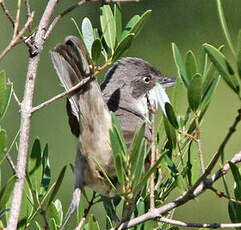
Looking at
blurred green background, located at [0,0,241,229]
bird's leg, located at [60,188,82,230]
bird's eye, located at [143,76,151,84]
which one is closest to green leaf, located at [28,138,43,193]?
bird's leg, located at [60,188,82,230]

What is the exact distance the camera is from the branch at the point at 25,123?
1.85m

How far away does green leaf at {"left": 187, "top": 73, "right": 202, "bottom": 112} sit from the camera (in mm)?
1768

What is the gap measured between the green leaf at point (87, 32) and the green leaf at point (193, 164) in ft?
1.58

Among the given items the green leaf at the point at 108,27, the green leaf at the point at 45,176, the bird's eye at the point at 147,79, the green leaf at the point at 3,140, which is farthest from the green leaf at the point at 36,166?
the bird's eye at the point at 147,79

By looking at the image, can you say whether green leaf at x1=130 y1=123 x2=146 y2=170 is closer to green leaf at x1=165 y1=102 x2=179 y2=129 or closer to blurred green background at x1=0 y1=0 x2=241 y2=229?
green leaf at x1=165 y1=102 x2=179 y2=129

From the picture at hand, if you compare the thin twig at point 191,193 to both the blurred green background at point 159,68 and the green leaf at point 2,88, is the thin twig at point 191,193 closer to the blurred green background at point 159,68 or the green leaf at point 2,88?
the green leaf at point 2,88

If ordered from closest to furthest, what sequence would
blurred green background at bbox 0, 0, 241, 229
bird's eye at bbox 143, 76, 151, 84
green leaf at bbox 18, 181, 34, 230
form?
green leaf at bbox 18, 181, 34, 230
bird's eye at bbox 143, 76, 151, 84
blurred green background at bbox 0, 0, 241, 229

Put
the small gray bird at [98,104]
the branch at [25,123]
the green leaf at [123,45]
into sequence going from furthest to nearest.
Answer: the small gray bird at [98,104]
the green leaf at [123,45]
the branch at [25,123]

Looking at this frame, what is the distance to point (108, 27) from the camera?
2.17 m

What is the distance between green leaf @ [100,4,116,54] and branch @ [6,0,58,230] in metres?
0.22

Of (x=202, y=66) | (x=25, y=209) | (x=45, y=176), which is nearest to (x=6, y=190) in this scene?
(x=25, y=209)

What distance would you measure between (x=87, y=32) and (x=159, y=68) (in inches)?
144

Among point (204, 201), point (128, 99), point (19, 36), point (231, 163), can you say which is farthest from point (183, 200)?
point (204, 201)

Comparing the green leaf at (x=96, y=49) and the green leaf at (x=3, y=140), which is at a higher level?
the green leaf at (x=96, y=49)
